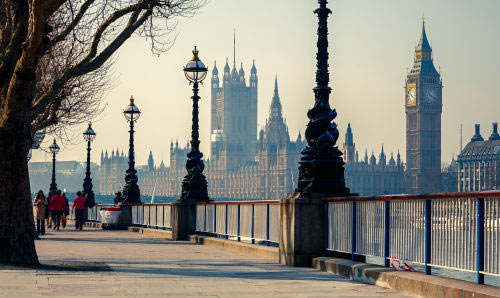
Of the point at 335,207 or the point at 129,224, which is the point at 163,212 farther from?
the point at 335,207

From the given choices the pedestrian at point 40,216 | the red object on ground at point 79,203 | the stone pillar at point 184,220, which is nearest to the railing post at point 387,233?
the stone pillar at point 184,220

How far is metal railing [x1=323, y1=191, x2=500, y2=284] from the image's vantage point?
9.50 meters

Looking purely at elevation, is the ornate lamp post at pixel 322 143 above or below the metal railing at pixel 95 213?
above

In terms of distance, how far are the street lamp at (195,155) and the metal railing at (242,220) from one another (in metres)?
0.84

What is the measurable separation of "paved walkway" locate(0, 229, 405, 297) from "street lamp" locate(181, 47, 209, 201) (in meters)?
7.99

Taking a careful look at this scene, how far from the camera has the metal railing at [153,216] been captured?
2861cm

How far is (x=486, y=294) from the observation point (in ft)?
28.5

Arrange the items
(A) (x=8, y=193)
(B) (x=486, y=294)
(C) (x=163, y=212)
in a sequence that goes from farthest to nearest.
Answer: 1. (C) (x=163, y=212)
2. (A) (x=8, y=193)
3. (B) (x=486, y=294)

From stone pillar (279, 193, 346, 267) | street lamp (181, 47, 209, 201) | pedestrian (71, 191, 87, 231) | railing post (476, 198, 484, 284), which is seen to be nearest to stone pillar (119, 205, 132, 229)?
pedestrian (71, 191, 87, 231)

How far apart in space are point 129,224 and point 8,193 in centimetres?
2295

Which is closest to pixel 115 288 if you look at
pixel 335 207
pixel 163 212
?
pixel 335 207

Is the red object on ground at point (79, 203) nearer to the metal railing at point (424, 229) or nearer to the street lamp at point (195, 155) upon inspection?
the street lamp at point (195, 155)

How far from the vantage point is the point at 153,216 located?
103 feet

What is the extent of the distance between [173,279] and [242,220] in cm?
768
